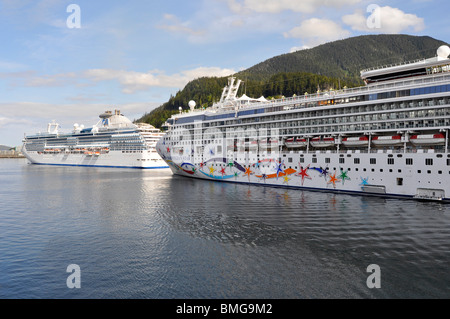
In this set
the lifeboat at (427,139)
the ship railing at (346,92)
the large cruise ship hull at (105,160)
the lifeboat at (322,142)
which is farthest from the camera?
the large cruise ship hull at (105,160)

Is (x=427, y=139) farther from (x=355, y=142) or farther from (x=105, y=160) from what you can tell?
(x=105, y=160)

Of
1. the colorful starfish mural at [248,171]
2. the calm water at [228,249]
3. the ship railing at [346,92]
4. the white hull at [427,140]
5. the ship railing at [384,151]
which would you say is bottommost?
the calm water at [228,249]

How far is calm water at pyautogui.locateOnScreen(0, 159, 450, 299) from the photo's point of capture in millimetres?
12812

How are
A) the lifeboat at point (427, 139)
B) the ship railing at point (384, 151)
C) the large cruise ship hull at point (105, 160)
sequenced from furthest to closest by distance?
the large cruise ship hull at point (105, 160) → the lifeboat at point (427, 139) → the ship railing at point (384, 151)

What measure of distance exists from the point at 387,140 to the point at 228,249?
24390 mm

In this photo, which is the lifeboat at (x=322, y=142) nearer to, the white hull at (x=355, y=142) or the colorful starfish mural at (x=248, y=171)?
the white hull at (x=355, y=142)

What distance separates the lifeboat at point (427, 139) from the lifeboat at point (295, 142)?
1299 cm

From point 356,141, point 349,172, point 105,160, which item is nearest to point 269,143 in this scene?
point 356,141

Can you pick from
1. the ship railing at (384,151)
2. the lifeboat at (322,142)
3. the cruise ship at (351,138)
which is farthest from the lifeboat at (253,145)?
the lifeboat at (322,142)

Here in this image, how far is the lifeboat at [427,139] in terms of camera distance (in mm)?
29156


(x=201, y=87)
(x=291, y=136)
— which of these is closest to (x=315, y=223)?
(x=291, y=136)

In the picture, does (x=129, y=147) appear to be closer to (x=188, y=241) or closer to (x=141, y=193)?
(x=141, y=193)

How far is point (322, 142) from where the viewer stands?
38656 mm
